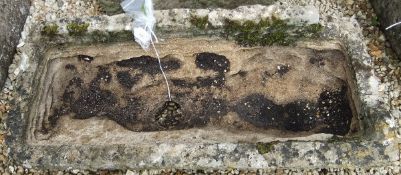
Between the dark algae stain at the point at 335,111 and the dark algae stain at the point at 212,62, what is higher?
the dark algae stain at the point at 335,111

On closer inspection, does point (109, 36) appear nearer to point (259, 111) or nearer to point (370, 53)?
point (259, 111)

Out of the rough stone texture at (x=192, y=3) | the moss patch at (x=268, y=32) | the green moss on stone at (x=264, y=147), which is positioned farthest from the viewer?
the rough stone texture at (x=192, y=3)

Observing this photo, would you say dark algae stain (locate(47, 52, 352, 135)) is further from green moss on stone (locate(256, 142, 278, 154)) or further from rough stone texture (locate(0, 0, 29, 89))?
green moss on stone (locate(256, 142, 278, 154))

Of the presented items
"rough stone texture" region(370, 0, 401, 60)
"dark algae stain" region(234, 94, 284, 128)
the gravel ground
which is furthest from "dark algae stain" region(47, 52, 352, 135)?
"rough stone texture" region(370, 0, 401, 60)

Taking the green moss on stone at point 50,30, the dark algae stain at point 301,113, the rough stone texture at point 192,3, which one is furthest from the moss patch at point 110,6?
the dark algae stain at point 301,113

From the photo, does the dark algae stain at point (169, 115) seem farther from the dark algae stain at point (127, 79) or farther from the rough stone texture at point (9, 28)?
the rough stone texture at point (9, 28)

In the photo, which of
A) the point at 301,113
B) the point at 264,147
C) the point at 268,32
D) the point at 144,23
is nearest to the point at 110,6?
the point at 144,23
